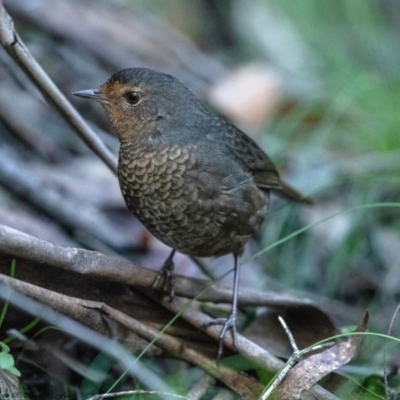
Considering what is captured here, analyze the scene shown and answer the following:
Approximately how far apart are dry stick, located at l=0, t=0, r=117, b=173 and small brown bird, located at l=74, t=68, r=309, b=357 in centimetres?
14

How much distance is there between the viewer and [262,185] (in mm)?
4246

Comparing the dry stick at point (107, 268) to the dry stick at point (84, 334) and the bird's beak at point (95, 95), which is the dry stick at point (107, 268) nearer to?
the dry stick at point (84, 334)

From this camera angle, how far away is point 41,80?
145 inches

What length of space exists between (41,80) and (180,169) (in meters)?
0.70

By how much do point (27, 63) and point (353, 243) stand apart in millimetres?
2403

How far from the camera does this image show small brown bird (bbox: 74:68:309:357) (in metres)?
3.63

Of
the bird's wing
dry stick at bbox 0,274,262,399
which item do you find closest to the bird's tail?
the bird's wing

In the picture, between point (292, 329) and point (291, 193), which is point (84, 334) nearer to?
point (292, 329)

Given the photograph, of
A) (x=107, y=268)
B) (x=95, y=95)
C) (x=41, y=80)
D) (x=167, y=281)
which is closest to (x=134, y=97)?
(x=95, y=95)

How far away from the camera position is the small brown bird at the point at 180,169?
363cm

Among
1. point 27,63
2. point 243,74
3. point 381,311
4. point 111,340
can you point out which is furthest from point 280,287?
point 243,74

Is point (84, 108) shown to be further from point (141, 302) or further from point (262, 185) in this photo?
point (141, 302)

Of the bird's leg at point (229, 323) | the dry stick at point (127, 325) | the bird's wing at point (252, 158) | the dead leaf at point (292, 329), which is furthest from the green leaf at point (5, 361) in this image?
the bird's wing at point (252, 158)

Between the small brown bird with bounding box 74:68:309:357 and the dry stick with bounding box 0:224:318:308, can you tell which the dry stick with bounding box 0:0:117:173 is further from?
the dry stick with bounding box 0:224:318:308
